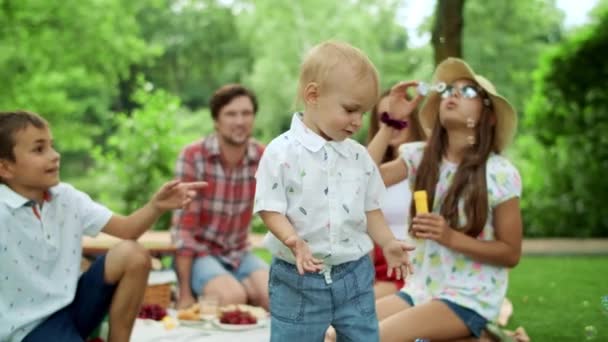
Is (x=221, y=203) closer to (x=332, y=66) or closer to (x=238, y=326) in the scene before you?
(x=238, y=326)

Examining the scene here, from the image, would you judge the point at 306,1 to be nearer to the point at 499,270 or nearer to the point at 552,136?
the point at 552,136

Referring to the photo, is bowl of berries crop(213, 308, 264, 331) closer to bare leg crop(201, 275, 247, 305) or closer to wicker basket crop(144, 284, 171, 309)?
bare leg crop(201, 275, 247, 305)

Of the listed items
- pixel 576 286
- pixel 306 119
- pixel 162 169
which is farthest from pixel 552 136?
pixel 306 119

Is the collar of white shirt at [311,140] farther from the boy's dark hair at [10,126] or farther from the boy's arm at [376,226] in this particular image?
the boy's dark hair at [10,126]

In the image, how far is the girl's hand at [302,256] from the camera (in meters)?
2.54

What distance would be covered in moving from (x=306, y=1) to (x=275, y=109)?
14.6 ft

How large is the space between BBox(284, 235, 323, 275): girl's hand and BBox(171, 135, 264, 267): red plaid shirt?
8.97 ft

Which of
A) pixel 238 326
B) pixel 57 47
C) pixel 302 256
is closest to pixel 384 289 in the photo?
pixel 238 326

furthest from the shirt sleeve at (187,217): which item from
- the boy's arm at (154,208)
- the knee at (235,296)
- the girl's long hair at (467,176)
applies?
the girl's long hair at (467,176)

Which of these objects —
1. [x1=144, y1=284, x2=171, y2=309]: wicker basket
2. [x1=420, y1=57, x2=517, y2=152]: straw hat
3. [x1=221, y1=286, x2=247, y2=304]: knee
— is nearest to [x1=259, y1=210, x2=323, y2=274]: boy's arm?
[x1=420, y1=57, x2=517, y2=152]: straw hat

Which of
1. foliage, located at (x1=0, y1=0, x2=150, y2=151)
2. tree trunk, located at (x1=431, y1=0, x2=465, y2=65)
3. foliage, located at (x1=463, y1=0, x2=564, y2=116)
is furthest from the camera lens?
foliage, located at (x1=463, y1=0, x2=564, y2=116)

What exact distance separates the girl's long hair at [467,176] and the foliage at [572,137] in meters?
6.43

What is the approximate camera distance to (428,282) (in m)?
→ 3.80

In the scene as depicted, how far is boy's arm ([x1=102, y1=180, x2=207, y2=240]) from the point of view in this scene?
3475 mm
